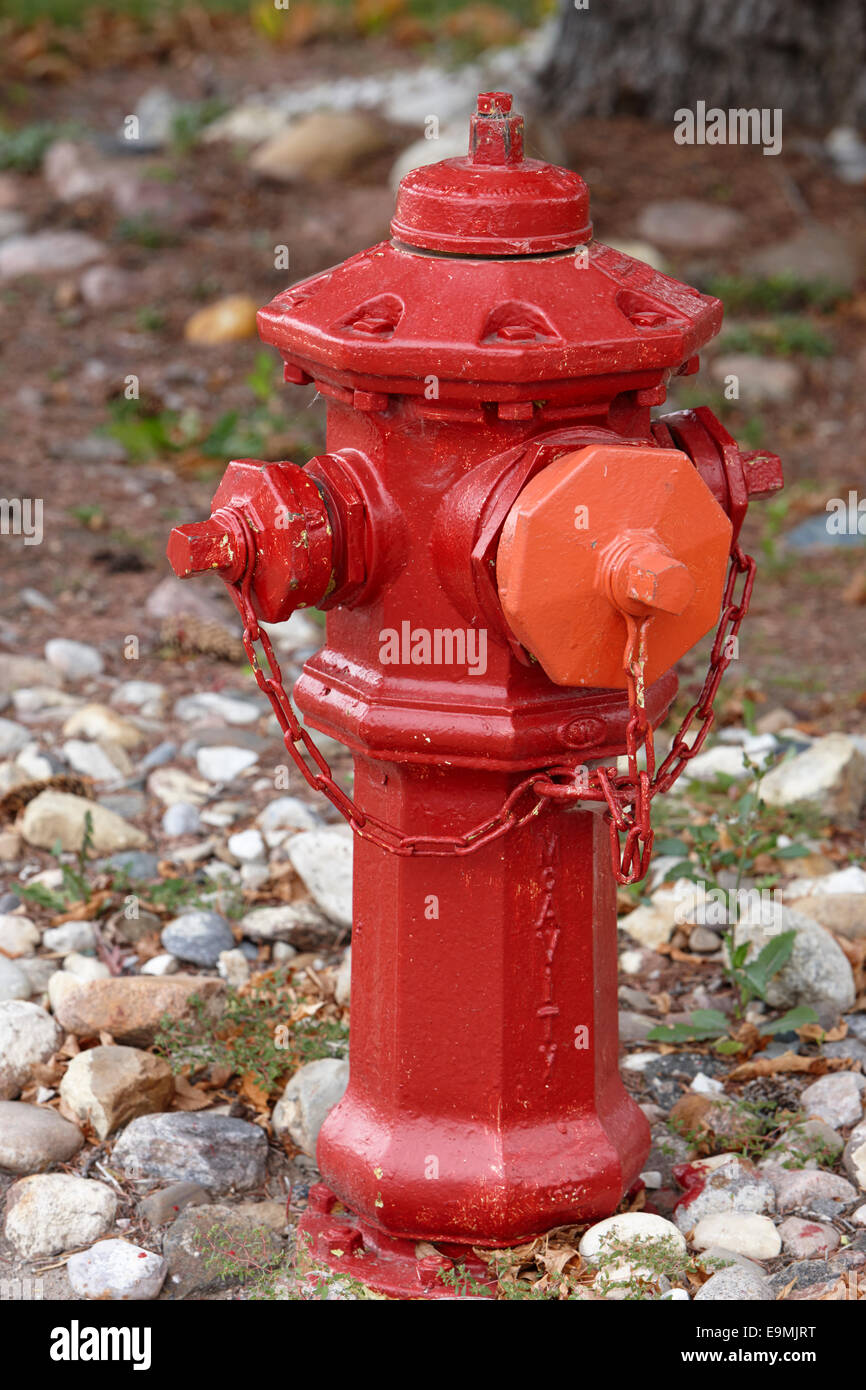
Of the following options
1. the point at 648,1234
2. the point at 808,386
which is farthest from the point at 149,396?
the point at 648,1234

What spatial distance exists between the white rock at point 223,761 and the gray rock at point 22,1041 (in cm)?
108

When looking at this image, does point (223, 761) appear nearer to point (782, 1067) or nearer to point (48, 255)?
point (782, 1067)

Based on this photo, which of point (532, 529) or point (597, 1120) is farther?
point (597, 1120)

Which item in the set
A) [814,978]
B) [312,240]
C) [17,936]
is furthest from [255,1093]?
[312,240]

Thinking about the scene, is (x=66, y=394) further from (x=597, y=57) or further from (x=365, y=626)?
(x=365, y=626)

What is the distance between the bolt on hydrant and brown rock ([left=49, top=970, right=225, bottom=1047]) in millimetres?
559

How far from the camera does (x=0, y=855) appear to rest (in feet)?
12.7

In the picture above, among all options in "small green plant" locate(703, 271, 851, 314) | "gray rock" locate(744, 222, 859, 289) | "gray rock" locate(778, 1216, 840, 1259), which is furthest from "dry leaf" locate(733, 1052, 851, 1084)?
"gray rock" locate(744, 222, 859, 289)

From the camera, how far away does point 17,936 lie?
3.53 m

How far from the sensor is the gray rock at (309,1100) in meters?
2.96

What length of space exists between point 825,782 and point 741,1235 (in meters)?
1.46

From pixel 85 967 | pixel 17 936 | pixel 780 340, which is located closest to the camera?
pixel 85 967

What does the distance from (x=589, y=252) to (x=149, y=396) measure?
4.18 metres

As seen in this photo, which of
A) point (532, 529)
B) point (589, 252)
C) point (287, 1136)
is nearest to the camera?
point (532, 529)
